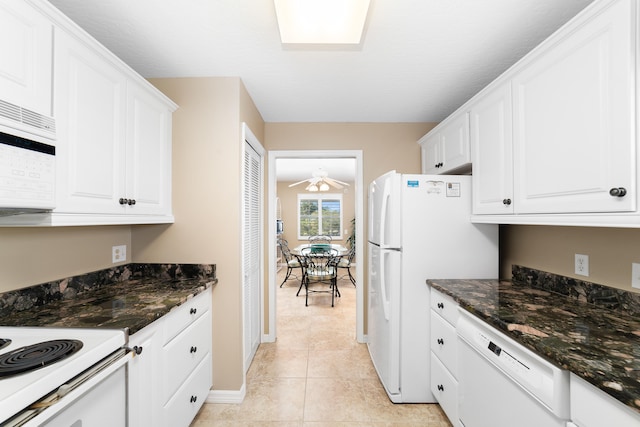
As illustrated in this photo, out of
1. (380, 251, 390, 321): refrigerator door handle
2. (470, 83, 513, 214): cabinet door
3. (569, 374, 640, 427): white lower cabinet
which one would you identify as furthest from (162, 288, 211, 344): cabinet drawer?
(470, 83, 513, 214): cabinet door

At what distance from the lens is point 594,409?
832mm

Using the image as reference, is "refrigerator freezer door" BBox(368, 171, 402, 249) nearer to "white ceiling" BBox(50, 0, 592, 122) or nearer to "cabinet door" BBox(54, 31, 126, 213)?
"white ceiling" BBox(50, 0, 592, 122)

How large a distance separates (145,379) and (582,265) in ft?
7.77

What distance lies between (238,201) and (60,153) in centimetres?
99

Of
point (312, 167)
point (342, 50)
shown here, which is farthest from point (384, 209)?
point (312, 167)

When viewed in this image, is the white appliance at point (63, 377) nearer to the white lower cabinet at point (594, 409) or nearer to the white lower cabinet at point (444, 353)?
the white lower cabinet at point (594, 409)

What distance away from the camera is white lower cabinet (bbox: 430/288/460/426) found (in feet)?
5.52

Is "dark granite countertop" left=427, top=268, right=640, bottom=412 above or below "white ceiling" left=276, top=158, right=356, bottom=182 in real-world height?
below

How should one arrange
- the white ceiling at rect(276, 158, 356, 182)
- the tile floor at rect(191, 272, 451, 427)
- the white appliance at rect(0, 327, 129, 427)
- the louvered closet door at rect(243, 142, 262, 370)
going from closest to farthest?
the white appliance at rect(0, 327, 129, 427), the tile floor at rect(191, 272, 451, 427), the louvered closet door at rect(243, 142, 262, 370), the white ceiling at rect(276, 158, 356, 182)

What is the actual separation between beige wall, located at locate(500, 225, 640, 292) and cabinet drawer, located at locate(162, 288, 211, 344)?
2290 mm

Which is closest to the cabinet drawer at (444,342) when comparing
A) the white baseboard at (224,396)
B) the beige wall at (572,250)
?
the beige wall at (572,250)

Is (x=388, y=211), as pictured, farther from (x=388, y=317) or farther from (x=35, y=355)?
(x=35, y=355)

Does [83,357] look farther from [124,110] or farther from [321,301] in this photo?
[321,301]

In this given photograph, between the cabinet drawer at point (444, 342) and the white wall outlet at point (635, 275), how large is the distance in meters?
0.86
